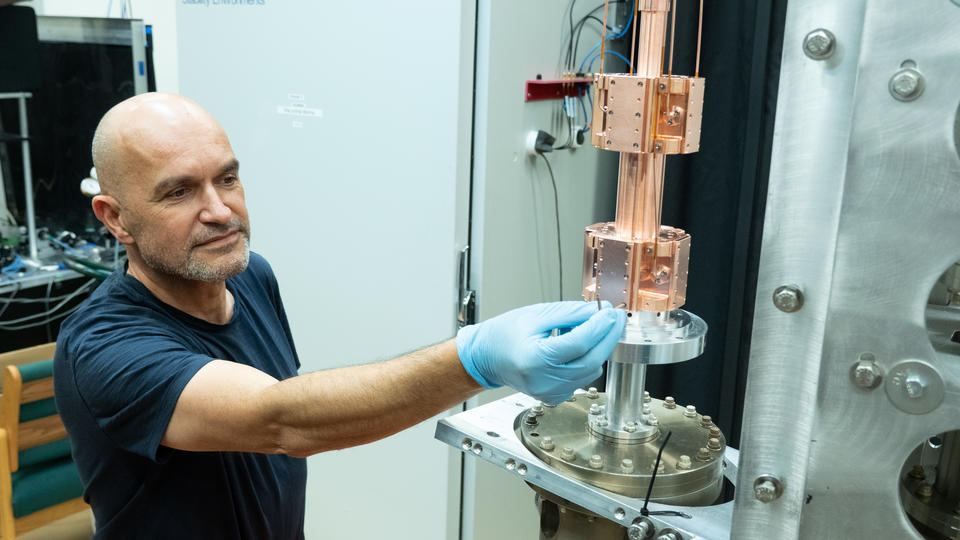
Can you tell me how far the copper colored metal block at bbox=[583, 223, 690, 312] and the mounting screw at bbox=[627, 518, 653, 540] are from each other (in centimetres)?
23

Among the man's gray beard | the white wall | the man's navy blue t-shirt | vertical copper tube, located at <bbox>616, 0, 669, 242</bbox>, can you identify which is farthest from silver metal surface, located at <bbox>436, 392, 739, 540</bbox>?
the white wall

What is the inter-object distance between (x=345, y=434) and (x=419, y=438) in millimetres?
1033

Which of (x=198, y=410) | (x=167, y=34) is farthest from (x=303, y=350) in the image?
(x=167, y=34)

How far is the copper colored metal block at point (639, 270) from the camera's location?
2.87 feet

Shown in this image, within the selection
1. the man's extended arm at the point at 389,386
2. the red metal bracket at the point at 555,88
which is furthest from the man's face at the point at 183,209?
the red metal bracket at the point at 555,88

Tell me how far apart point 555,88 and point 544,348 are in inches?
50.2

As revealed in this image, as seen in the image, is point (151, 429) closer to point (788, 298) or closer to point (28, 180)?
point (788, 298)

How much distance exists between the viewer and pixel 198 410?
1.03 meters

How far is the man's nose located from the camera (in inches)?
50.4

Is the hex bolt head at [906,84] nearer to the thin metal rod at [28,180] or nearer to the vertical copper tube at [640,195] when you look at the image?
the vertical copper tube at [640,195]

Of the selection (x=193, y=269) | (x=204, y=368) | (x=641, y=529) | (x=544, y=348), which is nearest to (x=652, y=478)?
(x=641, y=529)

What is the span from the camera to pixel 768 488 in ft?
1.92

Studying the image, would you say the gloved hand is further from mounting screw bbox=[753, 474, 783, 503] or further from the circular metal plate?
mounting screw bbox=[753, 474, 783, 503]

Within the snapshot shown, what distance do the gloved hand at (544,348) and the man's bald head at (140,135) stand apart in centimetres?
62
